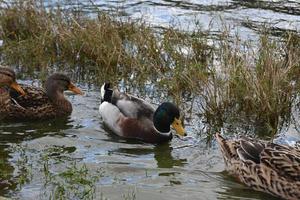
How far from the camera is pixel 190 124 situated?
973 centimetres

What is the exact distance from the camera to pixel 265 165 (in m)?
7.62

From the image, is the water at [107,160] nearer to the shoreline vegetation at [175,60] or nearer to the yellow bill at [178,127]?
the yellow bill at [178,127]

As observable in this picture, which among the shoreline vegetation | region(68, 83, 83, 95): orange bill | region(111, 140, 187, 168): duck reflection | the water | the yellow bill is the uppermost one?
the shoreline vegetation

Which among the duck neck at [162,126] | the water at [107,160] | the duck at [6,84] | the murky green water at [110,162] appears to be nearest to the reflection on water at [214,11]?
the water at [107,160]

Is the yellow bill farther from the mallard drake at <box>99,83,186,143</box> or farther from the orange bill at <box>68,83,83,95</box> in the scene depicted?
the orange bill at <box>68,83,83,95</box>

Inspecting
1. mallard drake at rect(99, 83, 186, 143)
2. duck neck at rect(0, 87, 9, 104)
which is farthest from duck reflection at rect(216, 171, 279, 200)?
duck neck at rect(0, 87, 9, 104)

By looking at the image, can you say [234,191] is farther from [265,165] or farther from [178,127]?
[178,127]

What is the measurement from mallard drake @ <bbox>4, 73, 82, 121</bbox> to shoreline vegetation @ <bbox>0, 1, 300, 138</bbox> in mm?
903

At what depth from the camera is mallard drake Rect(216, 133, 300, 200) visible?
24.3 feet

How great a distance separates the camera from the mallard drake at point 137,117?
936 cm

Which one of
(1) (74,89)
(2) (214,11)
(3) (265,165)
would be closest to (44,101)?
(1) (74,89)

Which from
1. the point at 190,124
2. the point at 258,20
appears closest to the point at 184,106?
the point at 190,124

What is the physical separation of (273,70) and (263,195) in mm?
2420

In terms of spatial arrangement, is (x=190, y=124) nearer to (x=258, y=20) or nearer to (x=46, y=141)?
(x=46, y=141)
